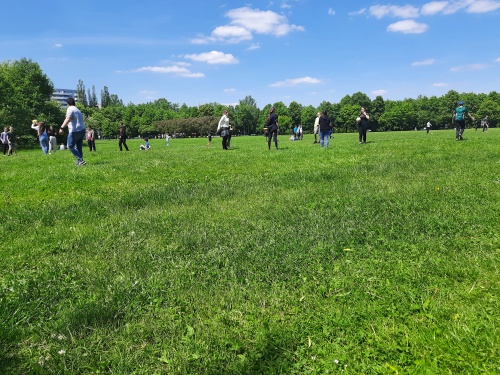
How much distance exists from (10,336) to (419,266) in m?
4.29

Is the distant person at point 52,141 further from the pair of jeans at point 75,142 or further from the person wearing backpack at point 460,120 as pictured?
the person wearing backpack at point 460,120

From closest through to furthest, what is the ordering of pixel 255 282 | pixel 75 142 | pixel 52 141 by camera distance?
pixel 255 282, pixel 75 142, pixel 52 141

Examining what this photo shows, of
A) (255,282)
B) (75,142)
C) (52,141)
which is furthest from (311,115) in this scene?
(255,282)

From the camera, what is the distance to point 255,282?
388 centimetres

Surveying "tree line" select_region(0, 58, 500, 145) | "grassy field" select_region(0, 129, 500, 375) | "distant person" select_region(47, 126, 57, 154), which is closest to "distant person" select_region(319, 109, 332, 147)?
"grassy field" select_region(0, 129, 500, 375)

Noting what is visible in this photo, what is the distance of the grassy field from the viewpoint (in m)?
2.75

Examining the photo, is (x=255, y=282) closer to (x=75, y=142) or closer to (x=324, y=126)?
(x=75, y=142)

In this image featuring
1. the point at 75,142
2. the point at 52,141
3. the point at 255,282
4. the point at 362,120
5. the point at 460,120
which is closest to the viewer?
the point at 255,282

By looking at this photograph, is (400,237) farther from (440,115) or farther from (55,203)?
(440,115)

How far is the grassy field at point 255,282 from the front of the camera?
9.03 feet

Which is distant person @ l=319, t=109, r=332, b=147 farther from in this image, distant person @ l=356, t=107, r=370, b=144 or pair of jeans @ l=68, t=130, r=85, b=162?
pair of jeans @ l=68, t=130, r=85, b=162

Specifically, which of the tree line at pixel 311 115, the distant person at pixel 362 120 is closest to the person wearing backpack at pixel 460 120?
the distant person at pixel 362 120

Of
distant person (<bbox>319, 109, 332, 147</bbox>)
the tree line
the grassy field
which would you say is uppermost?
the tree line

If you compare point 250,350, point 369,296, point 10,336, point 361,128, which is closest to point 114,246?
point 10,336
